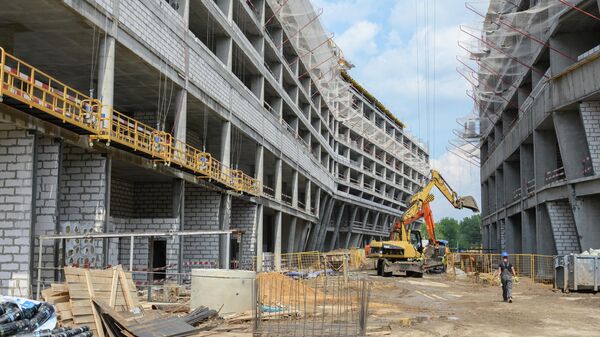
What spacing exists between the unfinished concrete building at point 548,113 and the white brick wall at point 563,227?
0.17 feet

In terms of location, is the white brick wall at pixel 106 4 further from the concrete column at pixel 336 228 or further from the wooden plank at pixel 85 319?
the concrete column at pixel 336 228

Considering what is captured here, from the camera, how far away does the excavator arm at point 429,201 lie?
116 ft

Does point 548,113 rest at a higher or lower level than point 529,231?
higher

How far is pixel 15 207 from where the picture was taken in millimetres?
15117

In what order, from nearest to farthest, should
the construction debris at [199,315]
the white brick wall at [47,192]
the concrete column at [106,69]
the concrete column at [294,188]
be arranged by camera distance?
the construction debris at [199,315]
the white brick wall at [47,192]
the concrete column at [106,69]
the concrete column at [294,188]

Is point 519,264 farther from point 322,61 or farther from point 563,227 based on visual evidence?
point 322,61

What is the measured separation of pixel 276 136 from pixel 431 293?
19.7 m

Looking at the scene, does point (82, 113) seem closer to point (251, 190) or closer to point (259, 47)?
point (251, 190)

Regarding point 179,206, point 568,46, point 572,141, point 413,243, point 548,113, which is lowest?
point 413,243

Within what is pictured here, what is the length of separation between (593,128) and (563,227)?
20.7 feet

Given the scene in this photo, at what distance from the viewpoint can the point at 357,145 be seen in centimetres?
8031

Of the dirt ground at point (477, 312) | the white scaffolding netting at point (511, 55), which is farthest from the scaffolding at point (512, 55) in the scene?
the dirt ground at point (477, 312)

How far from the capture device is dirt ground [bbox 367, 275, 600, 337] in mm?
13125

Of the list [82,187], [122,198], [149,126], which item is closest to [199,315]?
[82,187]
